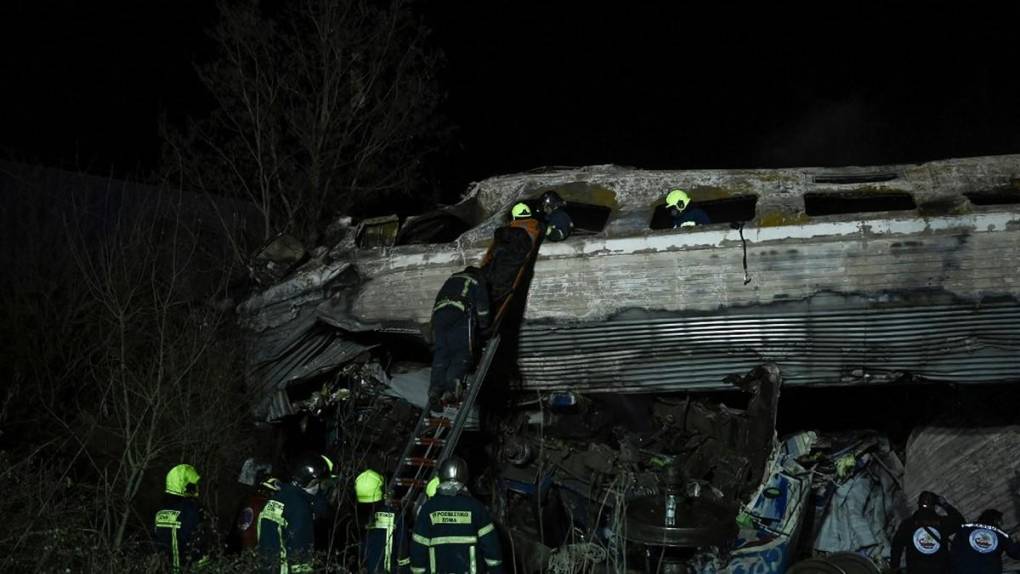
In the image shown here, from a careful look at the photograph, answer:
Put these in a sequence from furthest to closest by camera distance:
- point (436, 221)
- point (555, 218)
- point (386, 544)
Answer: point (436, 221) → point (555, 218) → point (386, 544)

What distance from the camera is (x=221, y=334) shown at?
28.7ft

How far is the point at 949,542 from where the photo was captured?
6934 millimetres

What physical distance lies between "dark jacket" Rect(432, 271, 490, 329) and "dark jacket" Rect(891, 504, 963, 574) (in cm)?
358

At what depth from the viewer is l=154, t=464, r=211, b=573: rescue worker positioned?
5.63m

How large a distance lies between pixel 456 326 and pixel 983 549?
4.07 m

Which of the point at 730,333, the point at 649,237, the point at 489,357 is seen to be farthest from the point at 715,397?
the point at 489,357

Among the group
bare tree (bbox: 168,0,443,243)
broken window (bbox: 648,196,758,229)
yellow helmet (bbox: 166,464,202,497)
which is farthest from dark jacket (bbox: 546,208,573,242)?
bare tree (bbox: 168,0,443,243)

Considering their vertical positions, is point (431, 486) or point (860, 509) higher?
point (431, 486)

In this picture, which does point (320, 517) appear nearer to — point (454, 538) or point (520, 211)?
point (454, 538)

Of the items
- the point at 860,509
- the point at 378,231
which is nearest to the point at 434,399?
the point at 378,231

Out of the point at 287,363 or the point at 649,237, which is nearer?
the point at 649,237

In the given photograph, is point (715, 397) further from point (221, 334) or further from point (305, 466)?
point (221, 334)

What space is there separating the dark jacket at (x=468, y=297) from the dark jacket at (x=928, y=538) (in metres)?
3.58

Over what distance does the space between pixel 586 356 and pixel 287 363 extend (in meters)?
2.57
